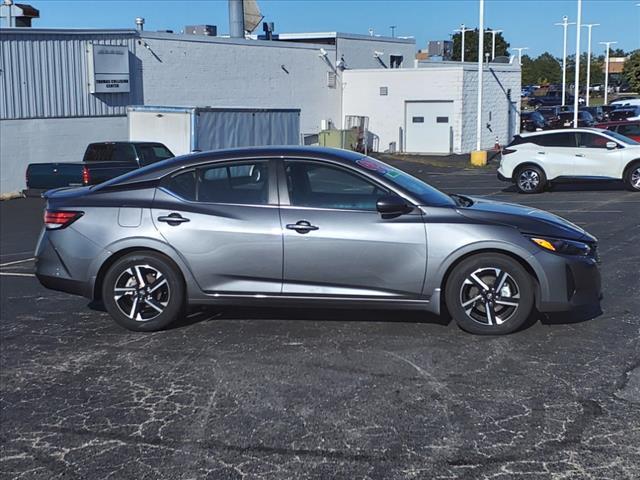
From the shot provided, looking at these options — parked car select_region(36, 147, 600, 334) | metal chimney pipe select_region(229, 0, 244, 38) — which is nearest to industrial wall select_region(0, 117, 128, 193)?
metal chimney pipe select_region(229, 0, 244, 38)

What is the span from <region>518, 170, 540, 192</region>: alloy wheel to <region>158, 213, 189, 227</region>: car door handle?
50.9ft

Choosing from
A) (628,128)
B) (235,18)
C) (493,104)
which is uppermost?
(235,18)

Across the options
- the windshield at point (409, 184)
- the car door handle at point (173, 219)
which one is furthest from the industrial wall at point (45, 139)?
the windshield at point (409, 184)

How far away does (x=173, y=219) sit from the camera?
6.84 meters

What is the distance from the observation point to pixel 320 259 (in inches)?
261

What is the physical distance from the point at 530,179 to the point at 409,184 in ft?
48.2

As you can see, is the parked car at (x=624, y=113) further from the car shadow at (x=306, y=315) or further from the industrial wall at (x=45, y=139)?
the car shadow at (x=306, y=315)

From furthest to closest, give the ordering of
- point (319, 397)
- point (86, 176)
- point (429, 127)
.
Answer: point (429, 127), point (86, 176), point (319, 397)

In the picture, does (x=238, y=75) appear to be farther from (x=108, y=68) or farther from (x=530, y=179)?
(x=530, y=179)

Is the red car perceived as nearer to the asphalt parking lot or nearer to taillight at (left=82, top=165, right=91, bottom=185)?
taillight at (left=82, top=165, right=91, bottom=185)

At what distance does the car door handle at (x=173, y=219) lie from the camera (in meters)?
6.82


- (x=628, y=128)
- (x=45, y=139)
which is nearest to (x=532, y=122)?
(x=628, y=128)

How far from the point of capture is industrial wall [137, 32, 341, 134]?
29266 mm

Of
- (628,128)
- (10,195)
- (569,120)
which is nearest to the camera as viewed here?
(10,195)
